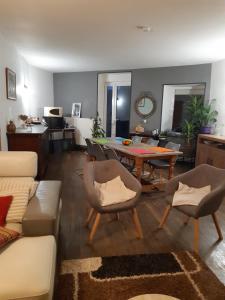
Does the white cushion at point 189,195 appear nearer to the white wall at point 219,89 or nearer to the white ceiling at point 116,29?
the white ceiling at point 116,29

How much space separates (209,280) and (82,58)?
482cm

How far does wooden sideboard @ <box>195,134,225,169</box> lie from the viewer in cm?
441

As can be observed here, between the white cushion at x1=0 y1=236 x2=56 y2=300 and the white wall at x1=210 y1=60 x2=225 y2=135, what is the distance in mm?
4680

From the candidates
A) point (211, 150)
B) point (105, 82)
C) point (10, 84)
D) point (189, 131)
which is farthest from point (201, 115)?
point (10, 84)

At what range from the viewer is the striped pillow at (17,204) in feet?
5.82

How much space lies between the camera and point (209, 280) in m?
1.86

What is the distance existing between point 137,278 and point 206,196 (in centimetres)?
96

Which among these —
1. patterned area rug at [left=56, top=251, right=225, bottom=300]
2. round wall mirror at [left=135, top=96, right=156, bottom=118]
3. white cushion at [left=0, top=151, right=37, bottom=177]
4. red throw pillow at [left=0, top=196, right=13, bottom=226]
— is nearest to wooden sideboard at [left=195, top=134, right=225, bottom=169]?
round wall mirror at [left=135, top=96, right=156, bottom=118]

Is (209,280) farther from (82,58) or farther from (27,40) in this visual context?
(82,58)

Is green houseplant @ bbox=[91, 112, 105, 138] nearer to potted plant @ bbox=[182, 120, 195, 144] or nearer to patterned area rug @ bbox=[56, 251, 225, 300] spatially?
potted plant @ bbox=[182, 120, 195, 144]

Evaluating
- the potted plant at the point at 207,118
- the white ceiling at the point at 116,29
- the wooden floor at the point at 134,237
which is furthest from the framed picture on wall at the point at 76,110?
the wooden floor at the point at 134,237

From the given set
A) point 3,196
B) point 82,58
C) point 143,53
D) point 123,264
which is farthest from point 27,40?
point 123,264

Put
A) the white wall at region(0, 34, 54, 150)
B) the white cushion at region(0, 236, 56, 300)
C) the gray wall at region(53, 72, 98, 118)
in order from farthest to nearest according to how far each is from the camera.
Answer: the gray wall at region(53, 72, 98, 118)
the white wall at region(0, 34, 54, 150)
the white cushion at region(0, 236, 56, 300)

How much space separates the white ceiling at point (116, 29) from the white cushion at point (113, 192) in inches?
77.9
